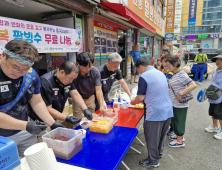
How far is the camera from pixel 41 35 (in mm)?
3070

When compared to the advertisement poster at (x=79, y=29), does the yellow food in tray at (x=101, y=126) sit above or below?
below

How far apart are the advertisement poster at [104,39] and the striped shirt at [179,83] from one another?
3538mm

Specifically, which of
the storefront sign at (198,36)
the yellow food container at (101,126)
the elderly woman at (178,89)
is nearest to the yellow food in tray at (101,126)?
the yellow food container at (101,126)

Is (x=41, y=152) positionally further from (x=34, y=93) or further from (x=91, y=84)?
(x=91, y=84)

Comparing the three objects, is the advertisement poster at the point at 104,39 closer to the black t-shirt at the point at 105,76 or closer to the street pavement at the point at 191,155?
the black t-shirt at the point at 105,76

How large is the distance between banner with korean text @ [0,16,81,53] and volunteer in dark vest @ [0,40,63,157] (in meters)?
0.81

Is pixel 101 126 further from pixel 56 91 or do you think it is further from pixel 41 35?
pixel 41 35

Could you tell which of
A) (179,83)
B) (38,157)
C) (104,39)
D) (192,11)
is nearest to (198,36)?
(192,11)

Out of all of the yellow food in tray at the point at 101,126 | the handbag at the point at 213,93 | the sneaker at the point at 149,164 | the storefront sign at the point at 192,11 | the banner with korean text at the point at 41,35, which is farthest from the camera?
the storefront sign at the point at 192,11

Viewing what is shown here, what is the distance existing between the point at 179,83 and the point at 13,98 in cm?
253

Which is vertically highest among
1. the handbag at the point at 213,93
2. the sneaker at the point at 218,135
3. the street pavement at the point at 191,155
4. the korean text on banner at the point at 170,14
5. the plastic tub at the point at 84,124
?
the korean text on banner at the point at 170,14

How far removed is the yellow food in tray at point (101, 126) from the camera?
6.19 feet

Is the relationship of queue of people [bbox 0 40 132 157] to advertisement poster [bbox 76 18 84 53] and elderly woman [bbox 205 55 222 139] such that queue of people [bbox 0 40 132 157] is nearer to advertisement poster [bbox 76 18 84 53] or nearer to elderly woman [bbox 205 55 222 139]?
advertisement poster [bbox 76 18 84 53]

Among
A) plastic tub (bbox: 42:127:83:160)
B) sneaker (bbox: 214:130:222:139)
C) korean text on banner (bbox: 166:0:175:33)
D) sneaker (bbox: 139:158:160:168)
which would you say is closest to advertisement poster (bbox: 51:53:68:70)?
plastic tub (bbox: 42:127:83:160)
